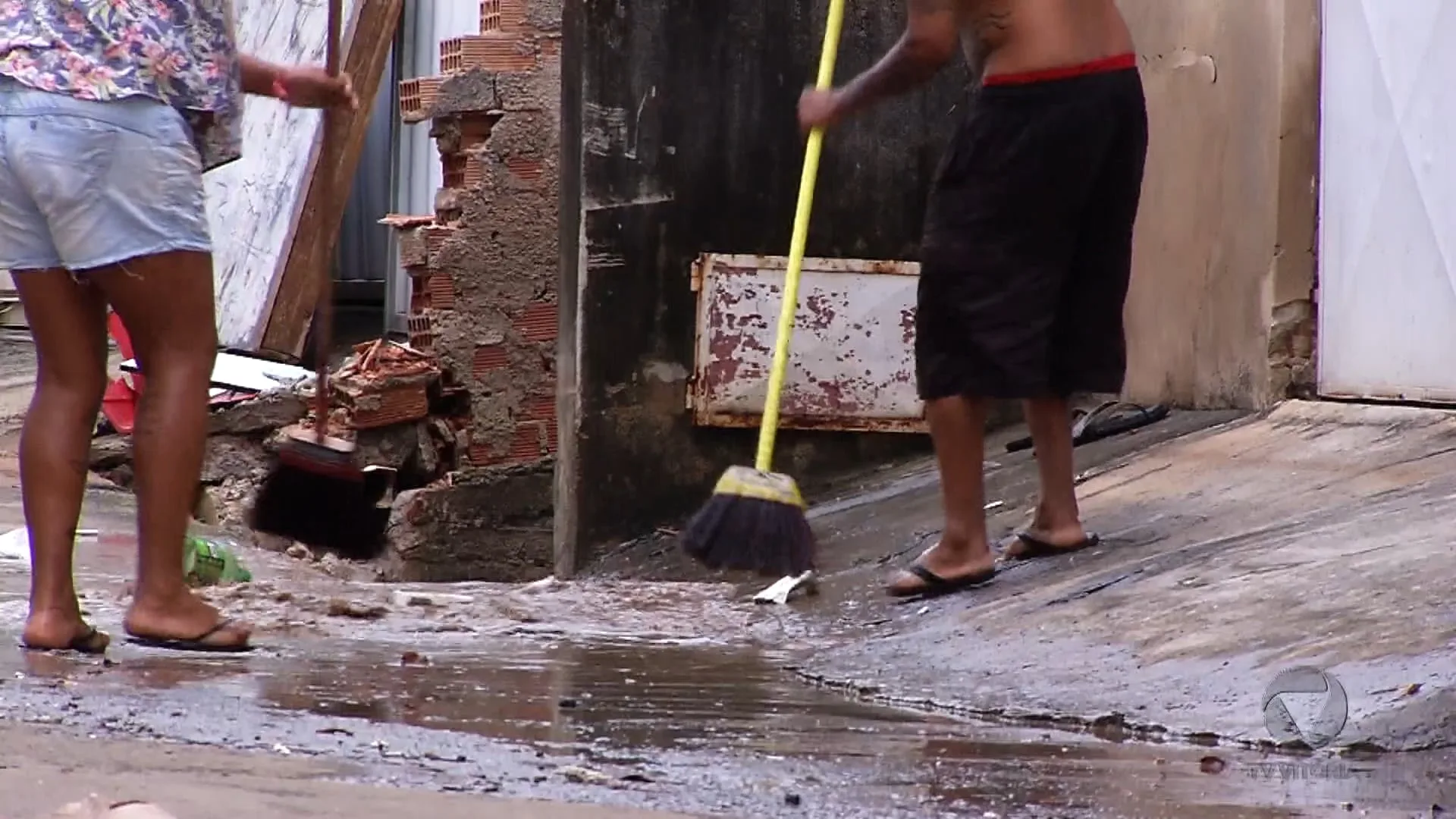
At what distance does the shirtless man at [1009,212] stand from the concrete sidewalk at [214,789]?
218 cm

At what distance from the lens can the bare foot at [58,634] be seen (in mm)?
3666

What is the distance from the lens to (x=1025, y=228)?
4.59 m

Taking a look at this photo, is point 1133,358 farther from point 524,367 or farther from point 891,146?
point 524,367

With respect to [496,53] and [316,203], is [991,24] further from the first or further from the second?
[316,203]

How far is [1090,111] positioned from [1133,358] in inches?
82.8

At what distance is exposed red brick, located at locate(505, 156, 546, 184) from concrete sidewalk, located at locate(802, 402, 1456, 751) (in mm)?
2727

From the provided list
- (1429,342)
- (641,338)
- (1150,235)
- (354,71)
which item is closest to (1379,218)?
(1429,342)

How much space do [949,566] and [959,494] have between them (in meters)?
0.16

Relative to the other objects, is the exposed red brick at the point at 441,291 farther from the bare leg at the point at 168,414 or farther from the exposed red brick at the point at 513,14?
the bare leg at the point at 168,414

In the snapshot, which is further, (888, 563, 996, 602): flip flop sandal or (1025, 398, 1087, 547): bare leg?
(1025, 398, 1087, 547): bare leg

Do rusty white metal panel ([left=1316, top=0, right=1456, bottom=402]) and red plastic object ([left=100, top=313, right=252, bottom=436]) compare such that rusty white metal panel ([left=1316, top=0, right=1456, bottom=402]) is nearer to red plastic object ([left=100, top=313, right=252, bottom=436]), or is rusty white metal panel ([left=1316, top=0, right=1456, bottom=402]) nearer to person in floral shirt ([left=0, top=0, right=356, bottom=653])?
person in floral shirt ([left=0, top=0, right=356, bottom=653])

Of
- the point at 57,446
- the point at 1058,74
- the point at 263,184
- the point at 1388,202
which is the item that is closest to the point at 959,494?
the point at 1058,74

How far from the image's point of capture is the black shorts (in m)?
4.55

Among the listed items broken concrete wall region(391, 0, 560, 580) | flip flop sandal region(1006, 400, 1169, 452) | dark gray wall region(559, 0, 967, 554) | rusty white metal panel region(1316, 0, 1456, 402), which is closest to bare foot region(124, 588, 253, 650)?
dark gray wall region(559, 0, 967, 554)
